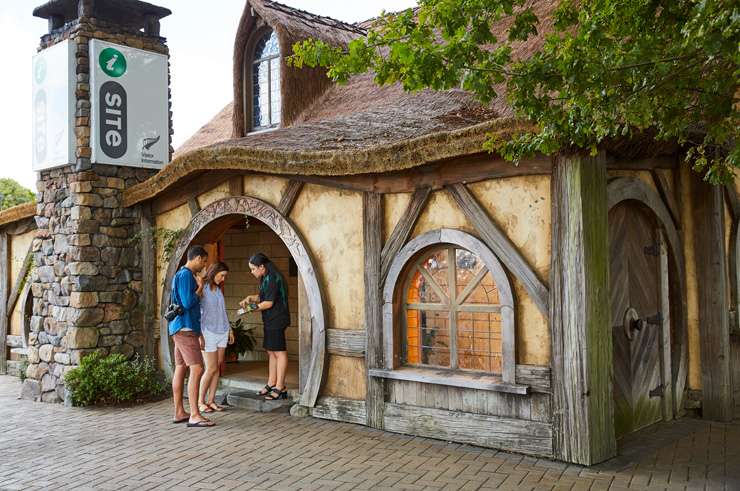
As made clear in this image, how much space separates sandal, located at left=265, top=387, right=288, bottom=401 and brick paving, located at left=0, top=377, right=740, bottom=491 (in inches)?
14.3

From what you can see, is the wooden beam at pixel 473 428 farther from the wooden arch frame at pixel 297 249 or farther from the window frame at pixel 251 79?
the window frame at pixel 251 79

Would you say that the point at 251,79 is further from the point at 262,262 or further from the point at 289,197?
the point at 262,262

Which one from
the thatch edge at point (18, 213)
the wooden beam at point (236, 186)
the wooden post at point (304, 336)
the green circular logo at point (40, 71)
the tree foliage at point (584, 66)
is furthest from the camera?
the thatch edge at point (18, 213)

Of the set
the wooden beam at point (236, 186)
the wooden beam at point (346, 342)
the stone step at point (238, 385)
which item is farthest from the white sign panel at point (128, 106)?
the wooden beam at point (346, 342)

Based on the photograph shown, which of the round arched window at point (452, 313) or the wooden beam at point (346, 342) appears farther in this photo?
the wooden beam at point (346, 342)

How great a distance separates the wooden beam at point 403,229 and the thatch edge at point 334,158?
12.6 inches

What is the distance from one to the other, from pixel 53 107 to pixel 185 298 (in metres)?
3.57

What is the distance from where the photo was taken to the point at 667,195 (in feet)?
22.7

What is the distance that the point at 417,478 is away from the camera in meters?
5.19

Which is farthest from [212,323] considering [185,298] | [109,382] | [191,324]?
[109,382]

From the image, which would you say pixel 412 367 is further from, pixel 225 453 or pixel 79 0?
pixel 79 0

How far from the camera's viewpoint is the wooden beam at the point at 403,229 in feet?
21.2

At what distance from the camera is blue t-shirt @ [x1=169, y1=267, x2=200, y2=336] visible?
6.88m

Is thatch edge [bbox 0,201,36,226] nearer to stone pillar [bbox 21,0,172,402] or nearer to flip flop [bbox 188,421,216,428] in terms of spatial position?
stone pillar [bbox 21,0,172,402]
